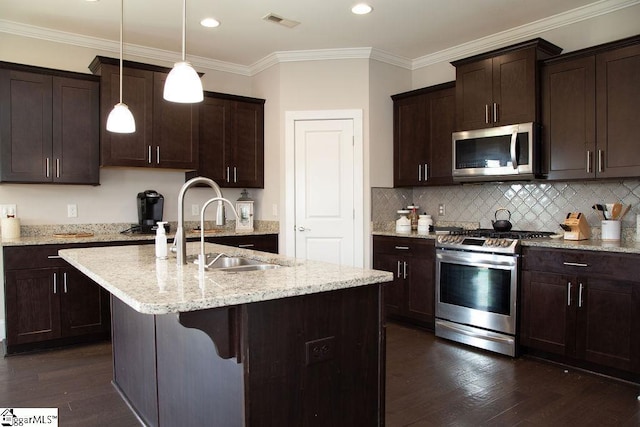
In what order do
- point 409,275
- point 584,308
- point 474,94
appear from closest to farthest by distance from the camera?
point 584,308, point 474,94, point 409,275

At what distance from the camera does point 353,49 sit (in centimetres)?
455

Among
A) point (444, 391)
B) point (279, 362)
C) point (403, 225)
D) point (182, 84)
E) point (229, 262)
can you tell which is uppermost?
point (182, 84)

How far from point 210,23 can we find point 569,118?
3.05 metres

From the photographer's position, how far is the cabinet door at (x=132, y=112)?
3941 millimetres

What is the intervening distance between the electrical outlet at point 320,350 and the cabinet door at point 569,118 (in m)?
2.72

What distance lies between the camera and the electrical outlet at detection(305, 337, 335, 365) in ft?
5.37

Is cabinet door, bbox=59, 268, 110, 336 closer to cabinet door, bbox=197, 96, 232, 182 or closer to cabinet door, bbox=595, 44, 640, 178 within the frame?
cabinet door, bbox=197, 96, 232, 182

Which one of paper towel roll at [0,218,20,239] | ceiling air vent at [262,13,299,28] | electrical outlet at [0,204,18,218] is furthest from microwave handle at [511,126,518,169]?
electrical outlet at [0,204,18,218]

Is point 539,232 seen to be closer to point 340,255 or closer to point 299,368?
point 340,255

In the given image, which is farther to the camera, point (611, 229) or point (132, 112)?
point (132, 112)

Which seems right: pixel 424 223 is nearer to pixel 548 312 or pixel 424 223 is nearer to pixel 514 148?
pixel 514 148

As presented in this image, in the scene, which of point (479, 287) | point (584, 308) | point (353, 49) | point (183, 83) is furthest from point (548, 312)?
point (353, 49)

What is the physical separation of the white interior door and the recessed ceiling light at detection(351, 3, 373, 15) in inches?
45.0

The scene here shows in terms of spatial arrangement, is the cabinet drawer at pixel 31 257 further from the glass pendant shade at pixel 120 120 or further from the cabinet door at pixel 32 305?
Answer: the glass pendant shade at pixel 120 120
